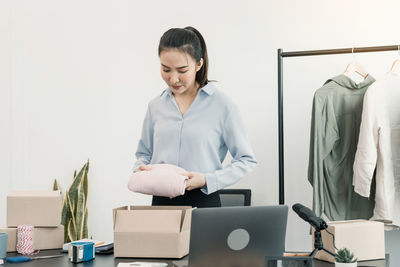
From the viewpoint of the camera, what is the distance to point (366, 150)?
3.02 metres

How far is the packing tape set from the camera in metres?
2.00

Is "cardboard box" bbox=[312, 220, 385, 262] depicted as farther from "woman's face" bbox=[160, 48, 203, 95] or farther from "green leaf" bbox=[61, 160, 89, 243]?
"green leaf" bbox=[61, 160, 89, 243]

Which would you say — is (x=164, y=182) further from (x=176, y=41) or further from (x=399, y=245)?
(x=399, y=245)

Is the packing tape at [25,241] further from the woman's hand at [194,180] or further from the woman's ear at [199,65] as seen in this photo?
the woman's ear at [199,65]

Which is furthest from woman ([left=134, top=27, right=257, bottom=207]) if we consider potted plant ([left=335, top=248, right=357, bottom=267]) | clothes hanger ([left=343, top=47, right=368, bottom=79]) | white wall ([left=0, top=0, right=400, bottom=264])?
white wall ([left=0, top=0, right=400, bottom=264])

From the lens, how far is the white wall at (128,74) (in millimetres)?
3740

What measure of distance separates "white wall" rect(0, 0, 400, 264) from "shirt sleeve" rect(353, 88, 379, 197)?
0.67m

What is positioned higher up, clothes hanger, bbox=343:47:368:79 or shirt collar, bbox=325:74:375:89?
clothes hanger, bbox=343:47:368:79

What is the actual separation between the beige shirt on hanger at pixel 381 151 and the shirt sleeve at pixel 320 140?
7.1 inches

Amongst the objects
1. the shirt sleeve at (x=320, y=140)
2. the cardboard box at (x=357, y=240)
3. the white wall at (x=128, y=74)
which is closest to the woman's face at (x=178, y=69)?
the cardboard box at (x=357, y=240)

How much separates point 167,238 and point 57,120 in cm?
278

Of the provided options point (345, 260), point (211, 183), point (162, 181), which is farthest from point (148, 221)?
point (345, 260)

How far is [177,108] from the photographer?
86.4 inches

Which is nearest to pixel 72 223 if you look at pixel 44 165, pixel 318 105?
pixel 44 165
